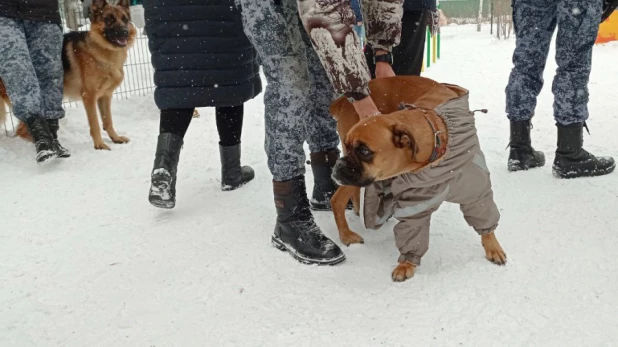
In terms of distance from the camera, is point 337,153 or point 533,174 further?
point 533,174

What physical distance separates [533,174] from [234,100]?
189 centimetres

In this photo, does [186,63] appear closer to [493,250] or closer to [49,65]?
[493,250]

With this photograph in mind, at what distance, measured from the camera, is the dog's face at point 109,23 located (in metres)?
4.60

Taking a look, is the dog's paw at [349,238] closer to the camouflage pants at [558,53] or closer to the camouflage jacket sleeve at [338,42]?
the camouflage jacket sleeve at [338,42]

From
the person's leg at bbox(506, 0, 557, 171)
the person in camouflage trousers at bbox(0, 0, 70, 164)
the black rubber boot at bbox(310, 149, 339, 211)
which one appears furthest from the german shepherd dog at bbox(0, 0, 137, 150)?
the person's leg at bbox(506, 0, 557, 171)

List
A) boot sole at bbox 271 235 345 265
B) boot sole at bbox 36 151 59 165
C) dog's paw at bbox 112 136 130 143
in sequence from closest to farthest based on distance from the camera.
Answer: boot sole at bbox 271 235 345 265 < boot sole at bbox 36 151 59 165 < dog's paw at bbox 112 136 130 143

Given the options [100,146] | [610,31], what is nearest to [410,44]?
[100,146]

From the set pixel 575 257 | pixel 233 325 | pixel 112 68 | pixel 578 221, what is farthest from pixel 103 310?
pixel 112 68

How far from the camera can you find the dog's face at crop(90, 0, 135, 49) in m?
4.60

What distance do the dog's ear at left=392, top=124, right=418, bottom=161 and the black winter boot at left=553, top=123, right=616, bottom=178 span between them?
1.58 metres

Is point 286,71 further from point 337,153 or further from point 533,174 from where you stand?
point 533,174

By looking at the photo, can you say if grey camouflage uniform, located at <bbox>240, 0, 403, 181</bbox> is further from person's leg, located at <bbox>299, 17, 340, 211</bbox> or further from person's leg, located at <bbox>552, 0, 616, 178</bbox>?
person's leg, located at <bbox>552, 0, 616, 178</bbox>

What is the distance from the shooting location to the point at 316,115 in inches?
102

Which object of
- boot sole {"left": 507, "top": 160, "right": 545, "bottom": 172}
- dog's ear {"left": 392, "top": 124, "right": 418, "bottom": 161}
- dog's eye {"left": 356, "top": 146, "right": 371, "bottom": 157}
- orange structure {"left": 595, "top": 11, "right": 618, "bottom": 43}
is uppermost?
orange structure {"left": 595, "top": 11, "right": 618, "bottom": 43}
